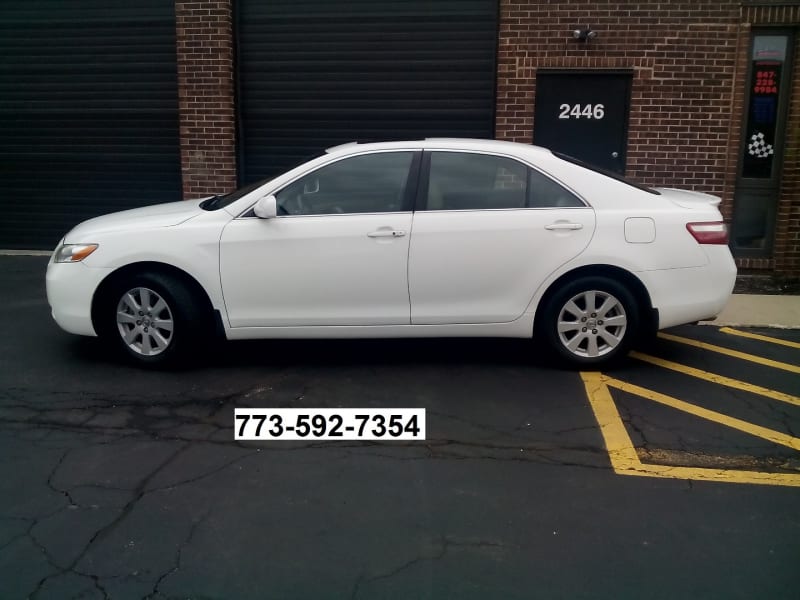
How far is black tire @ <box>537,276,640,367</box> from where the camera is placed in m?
5.54

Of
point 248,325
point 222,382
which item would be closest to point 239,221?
point 248,325

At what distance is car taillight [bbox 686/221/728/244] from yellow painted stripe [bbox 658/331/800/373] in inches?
45.2

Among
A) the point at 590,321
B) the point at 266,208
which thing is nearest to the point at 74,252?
the point at 266,208

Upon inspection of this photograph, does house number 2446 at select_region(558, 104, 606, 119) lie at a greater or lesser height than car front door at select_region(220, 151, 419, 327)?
greater

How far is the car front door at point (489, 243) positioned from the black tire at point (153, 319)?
5.23 ft

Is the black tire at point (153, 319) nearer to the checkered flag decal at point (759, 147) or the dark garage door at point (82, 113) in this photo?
the dark garage door at point (82, 113)

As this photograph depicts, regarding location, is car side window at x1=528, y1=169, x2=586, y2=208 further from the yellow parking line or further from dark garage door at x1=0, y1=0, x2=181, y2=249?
dark garage door at x1=0, y1=0, x2=181, y2=249

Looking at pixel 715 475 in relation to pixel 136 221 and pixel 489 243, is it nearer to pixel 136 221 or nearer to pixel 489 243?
pixel 489 243

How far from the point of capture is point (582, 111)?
9.18 m

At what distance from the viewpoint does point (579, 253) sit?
549cm

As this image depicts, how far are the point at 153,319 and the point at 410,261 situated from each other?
1901 millimetres

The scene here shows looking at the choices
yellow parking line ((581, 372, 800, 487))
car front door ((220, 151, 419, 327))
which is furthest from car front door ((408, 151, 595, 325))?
yellow parking line ((581, 372, 800, 487))

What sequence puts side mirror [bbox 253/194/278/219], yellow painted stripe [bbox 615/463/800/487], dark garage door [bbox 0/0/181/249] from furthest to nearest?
dark garage door [bbox 0/0/181/249]
side mirror [bbox 253/194/278/219]
yellow painted stripe [bbox 615/463/800/487]

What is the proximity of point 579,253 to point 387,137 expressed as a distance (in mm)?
4704
